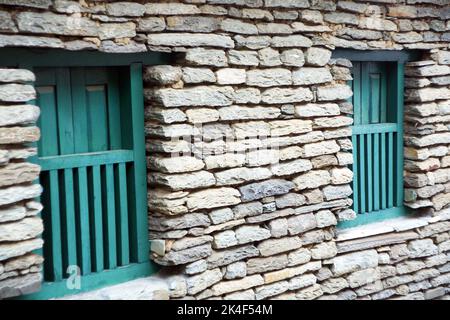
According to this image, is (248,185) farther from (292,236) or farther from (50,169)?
(50,169)

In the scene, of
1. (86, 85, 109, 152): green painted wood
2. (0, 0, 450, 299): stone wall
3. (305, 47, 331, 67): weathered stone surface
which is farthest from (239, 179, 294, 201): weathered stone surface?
(86, 85, 109, 152): green painted wood

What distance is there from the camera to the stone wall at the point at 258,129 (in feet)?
13.1

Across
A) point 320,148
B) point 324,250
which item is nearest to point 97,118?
point 320,148

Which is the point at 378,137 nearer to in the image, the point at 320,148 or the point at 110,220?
the point at 320,148

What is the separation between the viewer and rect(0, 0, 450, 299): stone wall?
13.1ft

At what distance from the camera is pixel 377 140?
5.52m

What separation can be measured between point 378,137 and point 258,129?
145cm

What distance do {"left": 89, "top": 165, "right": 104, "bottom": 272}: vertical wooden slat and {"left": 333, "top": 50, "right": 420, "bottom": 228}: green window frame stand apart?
2085mm

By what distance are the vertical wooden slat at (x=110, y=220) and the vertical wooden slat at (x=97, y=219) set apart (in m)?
0.05

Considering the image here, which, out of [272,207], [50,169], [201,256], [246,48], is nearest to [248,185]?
[272,207]

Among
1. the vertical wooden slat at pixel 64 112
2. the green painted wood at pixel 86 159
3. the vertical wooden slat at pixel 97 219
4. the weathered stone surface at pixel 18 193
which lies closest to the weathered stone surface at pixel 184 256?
the vertical wooden slat at pixel 97 219

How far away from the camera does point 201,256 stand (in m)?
4.24

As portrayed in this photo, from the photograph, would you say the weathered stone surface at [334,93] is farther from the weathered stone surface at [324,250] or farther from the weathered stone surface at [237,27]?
the weathered stone surface at [324,250]

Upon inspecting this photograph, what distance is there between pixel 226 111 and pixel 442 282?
9.06 ft
